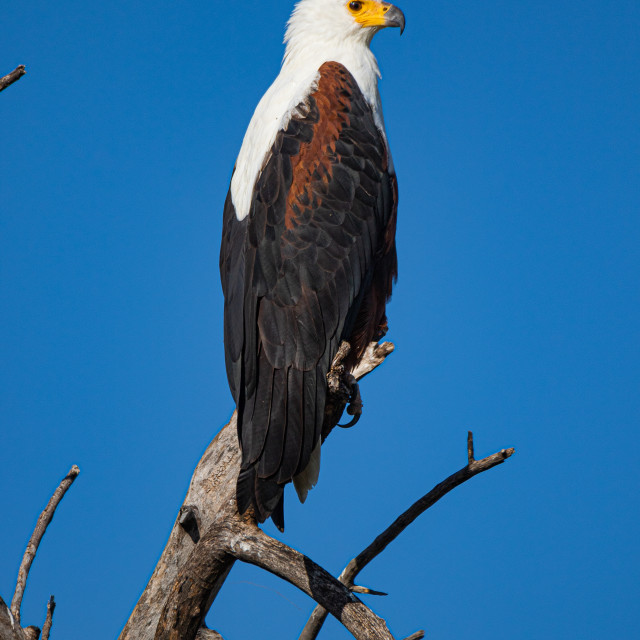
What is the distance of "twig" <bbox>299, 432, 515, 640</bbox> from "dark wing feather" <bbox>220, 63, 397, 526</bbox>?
0.50 metres

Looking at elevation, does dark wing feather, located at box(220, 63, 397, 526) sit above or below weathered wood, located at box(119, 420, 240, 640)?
above

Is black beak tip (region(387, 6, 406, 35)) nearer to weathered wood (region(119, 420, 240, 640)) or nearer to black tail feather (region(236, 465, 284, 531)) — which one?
weathered wood (region(119, 420, 240, 640))

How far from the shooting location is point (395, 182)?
139 inches

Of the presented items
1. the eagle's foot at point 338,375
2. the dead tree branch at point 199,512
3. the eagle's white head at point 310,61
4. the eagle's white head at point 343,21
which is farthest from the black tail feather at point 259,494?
the eagle's white head at point 343,21

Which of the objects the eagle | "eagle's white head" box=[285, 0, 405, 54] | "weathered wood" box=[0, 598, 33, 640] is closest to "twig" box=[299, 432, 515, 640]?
the eagle

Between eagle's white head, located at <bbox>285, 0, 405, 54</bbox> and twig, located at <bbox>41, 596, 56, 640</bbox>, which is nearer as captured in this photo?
twig, located at <bbox>41, 596, 56, 640</bbox>

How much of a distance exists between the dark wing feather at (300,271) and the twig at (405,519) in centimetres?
50

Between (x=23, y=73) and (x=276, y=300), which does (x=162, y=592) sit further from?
(x=23, y=73)

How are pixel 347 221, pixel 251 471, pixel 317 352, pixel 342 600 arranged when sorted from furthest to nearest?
pixel 347 221 → pixel 317 352 → pixel 251 471 → pixel 342 600

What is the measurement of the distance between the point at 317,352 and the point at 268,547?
846mm

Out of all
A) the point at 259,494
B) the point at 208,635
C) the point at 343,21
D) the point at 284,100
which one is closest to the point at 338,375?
the point at 259,494

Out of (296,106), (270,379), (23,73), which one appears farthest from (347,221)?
(23,73)

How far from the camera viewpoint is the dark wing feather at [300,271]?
287 centimetres

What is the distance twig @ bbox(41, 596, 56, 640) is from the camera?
9.41 ft
